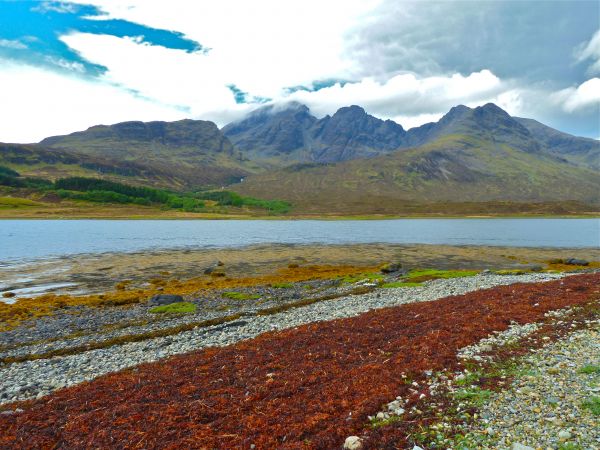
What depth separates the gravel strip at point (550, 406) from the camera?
8.53m

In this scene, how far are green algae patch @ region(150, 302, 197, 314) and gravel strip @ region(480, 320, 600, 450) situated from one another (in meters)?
25.7

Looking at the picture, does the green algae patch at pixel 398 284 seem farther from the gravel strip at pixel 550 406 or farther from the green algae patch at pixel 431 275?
the gravel strip at pixel 550 406

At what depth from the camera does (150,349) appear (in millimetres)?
21234

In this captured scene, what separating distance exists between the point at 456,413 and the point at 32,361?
21.8m

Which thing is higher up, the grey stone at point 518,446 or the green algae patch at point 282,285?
the grey stone at point 518,446

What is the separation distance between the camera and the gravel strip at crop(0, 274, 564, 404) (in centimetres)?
1658

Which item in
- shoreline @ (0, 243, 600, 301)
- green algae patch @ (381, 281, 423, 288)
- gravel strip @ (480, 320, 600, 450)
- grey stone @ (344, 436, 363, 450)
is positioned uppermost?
gravel strip @ (480, 320, 600, 450)

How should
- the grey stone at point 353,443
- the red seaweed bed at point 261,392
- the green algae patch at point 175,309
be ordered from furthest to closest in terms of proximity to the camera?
1. the green algae patch at point 175,309
2. the red seaweed bed at point 261,392
3. the grey stone at point 353,443

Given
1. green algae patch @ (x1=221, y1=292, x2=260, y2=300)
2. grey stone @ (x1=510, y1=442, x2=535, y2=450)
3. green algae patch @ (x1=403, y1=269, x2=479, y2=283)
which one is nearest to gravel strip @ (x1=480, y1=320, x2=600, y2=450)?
grey stone @ (x1=510, y1=442, x2=535, y2=450)

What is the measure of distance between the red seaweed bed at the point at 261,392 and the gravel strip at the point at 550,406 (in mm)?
2572

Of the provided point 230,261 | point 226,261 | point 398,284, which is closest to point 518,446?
point 398,284

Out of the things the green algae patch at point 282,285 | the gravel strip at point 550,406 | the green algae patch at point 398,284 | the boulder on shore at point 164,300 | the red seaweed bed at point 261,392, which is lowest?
the green algae patch at point 282,285

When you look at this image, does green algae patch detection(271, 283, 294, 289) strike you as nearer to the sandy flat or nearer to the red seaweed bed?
the sandy flat

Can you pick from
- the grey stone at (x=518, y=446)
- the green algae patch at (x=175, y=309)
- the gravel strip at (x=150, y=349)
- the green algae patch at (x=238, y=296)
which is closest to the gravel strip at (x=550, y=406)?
the grey stone at (x=518, y=446)
